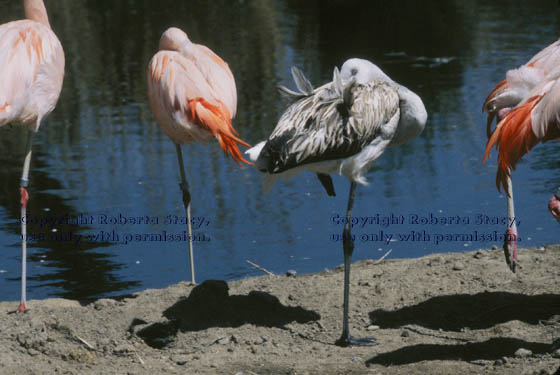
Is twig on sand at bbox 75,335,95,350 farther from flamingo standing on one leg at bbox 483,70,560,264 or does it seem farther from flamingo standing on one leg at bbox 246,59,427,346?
flamingo standing on one leg at bbox 483,70,560,264

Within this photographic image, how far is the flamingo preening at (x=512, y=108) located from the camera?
4506mm

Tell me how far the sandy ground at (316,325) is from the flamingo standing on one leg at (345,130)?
15.2 inches

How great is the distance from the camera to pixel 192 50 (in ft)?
20.5

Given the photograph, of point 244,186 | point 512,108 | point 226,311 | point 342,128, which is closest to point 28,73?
point 226,311

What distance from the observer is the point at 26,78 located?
17.6 ft

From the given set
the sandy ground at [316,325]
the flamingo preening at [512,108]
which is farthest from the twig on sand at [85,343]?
the flamingo preening at [512,108]

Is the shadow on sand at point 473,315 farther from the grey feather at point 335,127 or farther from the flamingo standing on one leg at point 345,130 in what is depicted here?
the grey feather at point 335,127

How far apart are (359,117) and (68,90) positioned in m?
7.89

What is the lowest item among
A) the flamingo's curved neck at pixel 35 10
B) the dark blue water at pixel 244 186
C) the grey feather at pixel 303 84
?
the dark blue water at pixel 244 186

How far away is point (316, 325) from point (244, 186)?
9.24 feet

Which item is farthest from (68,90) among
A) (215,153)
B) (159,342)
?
(159,342)

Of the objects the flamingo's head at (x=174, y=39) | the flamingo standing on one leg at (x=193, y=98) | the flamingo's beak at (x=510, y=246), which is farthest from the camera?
the flamingo's head at (x=174, y=39)

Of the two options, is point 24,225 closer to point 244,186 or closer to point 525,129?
point 244,186

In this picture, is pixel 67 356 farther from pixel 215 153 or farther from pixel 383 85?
pixel 215 153
